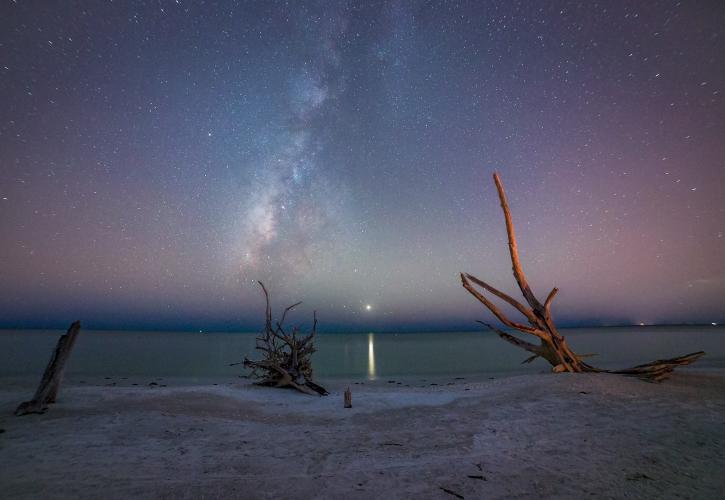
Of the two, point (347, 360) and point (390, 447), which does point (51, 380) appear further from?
point (347, 360)

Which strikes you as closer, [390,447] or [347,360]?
[390,447]

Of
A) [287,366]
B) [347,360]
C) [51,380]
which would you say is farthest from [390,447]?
[347,360]

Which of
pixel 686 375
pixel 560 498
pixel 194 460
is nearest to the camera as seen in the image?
pixel 560 498

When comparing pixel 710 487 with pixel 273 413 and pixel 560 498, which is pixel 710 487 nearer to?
pixel 560 498

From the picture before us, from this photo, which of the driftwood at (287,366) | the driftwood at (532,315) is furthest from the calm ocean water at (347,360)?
the driftwood at (532,315)

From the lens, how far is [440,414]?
7.31 metres

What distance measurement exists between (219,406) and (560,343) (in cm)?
1031

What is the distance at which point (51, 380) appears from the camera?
7383 mm

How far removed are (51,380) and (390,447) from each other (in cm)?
752

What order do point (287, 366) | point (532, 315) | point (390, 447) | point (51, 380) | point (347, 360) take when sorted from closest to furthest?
point (390, 447)
point (51, 380)
point (532, 315)
point (287, 366)
point (347, 360)

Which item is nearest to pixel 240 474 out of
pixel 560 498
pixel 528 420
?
pixel 560 498

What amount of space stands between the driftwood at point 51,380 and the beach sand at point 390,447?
0.98ft

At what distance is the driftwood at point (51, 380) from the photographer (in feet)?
22.3

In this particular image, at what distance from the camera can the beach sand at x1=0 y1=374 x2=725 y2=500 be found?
3.64m
